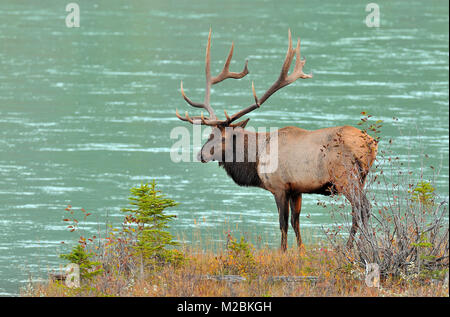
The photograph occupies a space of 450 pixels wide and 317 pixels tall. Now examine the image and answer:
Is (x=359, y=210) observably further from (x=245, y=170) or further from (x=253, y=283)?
(x=245, y=170)

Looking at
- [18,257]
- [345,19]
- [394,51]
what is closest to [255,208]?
[18,257]

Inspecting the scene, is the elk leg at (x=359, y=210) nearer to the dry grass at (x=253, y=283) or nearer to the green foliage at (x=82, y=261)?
the dry grass at (x=253, y=283)

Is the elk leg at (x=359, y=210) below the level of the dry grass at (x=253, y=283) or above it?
above

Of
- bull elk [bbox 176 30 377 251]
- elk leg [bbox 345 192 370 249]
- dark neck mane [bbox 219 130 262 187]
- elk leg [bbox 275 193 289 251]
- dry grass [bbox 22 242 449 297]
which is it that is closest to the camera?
dry grass [bbox 22 242 449 297]

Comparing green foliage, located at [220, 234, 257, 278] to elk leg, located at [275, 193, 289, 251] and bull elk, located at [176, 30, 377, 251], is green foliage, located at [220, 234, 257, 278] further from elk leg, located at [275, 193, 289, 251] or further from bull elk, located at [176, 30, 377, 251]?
elk leg, located at [275, 193, 289, 251]

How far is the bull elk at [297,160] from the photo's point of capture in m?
11.0

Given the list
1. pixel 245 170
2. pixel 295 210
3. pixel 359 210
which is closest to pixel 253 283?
pixel 359 210

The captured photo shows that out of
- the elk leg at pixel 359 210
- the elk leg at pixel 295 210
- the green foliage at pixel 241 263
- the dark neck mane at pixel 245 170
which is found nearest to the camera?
the elk leg at pixel 359 210

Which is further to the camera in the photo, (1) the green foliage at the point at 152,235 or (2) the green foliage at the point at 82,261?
(1) the green foliage at the point at 152,235

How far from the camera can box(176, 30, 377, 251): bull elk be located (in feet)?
36.0

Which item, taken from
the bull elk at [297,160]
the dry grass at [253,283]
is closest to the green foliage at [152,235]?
the dry grass at [253,283]

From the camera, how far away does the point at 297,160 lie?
11422 millimetres

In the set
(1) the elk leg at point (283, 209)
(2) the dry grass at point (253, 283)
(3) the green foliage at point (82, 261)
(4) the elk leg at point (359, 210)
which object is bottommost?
(2) the dry grass at point (253, 283)

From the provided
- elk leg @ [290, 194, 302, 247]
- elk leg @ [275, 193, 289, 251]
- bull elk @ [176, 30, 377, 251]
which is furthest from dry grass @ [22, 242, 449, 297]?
elk leg @ [290, 194, 302, 247]
